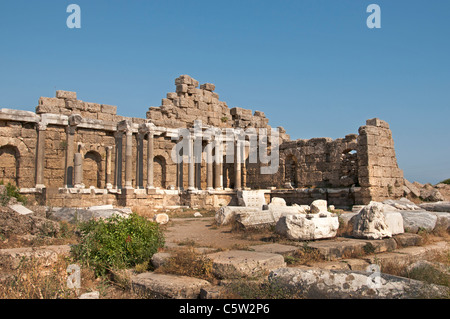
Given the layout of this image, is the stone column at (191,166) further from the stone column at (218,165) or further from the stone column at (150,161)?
the stone column at (150,161)

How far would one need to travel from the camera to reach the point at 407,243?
7.98 m

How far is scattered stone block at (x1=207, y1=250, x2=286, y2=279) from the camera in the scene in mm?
5215

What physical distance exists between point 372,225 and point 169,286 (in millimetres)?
4731

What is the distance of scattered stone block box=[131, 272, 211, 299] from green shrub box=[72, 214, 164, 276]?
3.07ft

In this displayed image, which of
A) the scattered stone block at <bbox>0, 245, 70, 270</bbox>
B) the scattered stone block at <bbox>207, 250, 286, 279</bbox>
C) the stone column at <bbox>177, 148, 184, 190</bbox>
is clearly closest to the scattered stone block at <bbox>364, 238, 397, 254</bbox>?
the scattered stone block at <bbox>207, 250, 286, 279</bbox>

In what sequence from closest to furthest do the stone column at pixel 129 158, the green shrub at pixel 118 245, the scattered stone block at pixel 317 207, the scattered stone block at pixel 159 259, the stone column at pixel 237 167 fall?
1. the scattered stone block at pixel 159 259
2. the green shrub at pixel 118 245
3. the scattered stone block at pixel 317 207
4. the stone column at pixel 129 158
5. the stone column at pixel 237 167

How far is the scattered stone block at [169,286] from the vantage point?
191 inches

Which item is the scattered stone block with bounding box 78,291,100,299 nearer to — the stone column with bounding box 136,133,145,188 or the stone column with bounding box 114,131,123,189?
the stone column with bounding box 114,131,123,189

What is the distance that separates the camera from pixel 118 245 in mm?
6535

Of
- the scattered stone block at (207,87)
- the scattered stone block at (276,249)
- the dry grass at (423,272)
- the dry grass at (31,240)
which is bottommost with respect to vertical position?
the dry grass at (423,272)

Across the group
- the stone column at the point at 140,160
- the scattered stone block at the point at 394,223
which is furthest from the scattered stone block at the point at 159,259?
the stone column at the point at 140,160

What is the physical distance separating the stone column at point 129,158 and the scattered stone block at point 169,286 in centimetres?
1264

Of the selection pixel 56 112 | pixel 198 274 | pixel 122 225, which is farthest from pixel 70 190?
pixel 198 274
